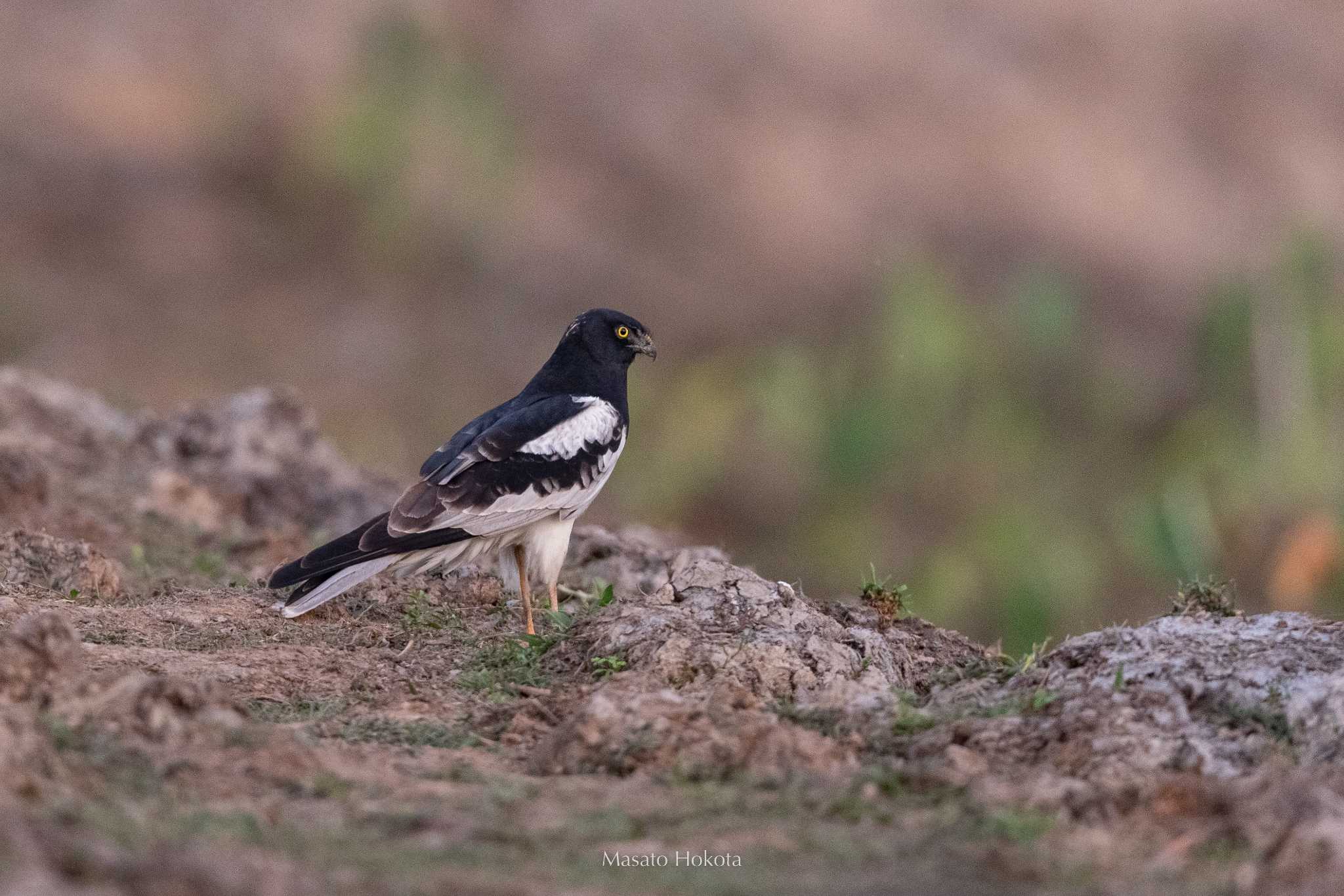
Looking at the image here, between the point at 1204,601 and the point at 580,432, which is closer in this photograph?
the point at 1204,601

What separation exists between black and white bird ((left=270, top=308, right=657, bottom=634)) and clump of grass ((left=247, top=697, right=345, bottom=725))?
3.40ft

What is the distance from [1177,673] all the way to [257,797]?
2.81 m

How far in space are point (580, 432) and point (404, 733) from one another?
2727 millimetres

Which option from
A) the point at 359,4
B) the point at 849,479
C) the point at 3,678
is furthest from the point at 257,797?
the point at 359,4

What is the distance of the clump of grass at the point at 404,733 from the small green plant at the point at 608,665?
0.59 meters

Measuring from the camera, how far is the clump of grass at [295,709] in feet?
17.0

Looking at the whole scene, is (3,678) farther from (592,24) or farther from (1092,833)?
(592,24)

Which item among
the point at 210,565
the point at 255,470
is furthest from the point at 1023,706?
the point at 255,470

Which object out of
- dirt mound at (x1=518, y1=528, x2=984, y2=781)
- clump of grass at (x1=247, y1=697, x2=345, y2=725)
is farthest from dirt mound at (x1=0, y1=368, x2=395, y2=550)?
dirt mound at (x1=518, y1=528, x2=984, y2=781)

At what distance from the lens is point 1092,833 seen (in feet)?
13.6

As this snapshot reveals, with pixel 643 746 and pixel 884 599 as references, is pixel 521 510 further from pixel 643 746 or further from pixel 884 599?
pixel 643 746

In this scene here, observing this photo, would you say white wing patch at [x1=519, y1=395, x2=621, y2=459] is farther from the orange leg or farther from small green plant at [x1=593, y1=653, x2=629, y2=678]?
small green plant at [x1=593, y1=653, x2=629, y2=678]

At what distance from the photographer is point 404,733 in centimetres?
509

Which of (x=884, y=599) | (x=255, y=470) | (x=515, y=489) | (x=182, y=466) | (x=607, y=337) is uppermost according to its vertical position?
(x=182, y=466)
